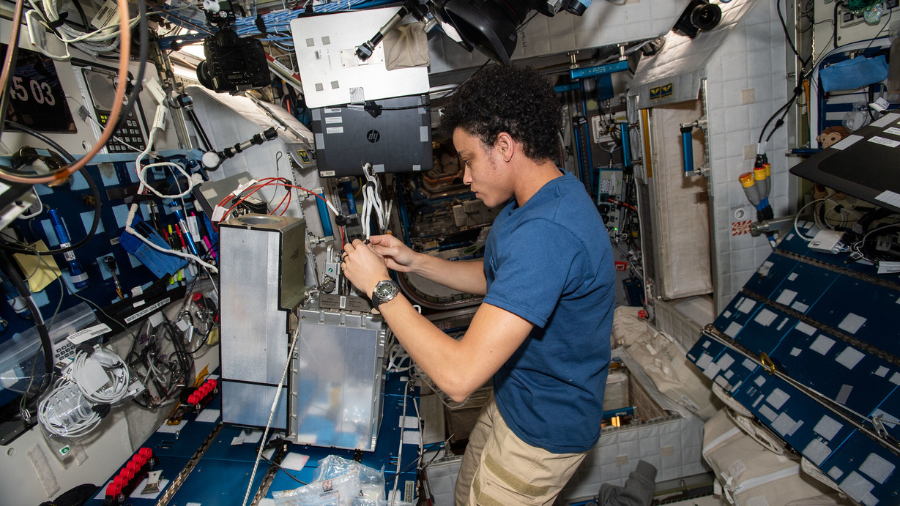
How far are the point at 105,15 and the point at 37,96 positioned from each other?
2.08 feet

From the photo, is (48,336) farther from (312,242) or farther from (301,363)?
(312,242)

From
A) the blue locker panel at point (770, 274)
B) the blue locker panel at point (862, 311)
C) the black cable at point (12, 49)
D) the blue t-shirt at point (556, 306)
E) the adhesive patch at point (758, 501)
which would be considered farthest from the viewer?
the blue locker panel at point (770, 274)

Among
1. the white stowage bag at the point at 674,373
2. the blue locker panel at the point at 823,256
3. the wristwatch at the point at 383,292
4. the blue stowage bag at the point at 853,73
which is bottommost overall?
the white stowage bag at the point at 674,373

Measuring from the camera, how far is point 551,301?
1.23 meters

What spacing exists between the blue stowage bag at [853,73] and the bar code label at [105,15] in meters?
4.02

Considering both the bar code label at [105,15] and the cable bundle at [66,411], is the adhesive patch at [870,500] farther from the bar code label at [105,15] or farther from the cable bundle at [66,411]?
the bar code label at [105,15]

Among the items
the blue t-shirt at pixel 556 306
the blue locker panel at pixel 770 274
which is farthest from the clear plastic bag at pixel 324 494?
the blue locker panel at pixel 770 274

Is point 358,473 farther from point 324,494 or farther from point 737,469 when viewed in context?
point 737,469

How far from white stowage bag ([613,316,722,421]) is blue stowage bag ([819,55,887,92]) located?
6.49ft

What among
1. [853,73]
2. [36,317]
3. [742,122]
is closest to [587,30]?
[742,122]

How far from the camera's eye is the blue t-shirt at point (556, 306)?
123 cm

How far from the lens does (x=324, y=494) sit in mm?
1906

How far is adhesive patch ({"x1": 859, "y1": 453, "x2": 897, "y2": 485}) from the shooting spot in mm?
1706

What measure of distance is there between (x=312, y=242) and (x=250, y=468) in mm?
1344
